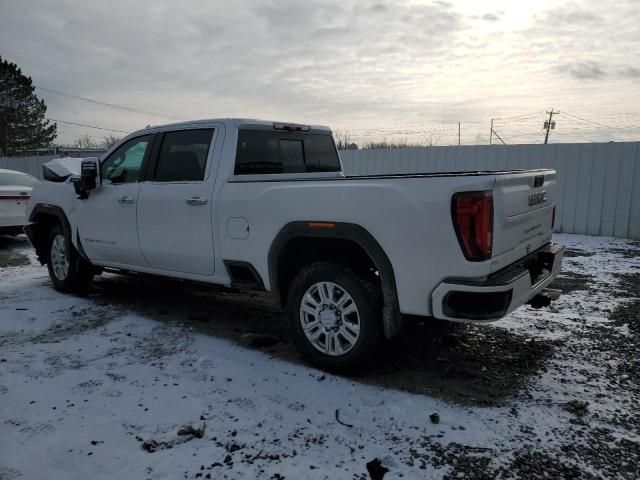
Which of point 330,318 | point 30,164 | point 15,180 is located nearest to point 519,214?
point 330,318

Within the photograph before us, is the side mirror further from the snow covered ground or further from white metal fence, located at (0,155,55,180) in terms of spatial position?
white metal fence, located at (0,155,55,180)

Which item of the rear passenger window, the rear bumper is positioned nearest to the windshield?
the rear passenger window

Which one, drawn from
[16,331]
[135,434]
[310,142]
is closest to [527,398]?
[135,434]

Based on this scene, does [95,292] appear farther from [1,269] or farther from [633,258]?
[633,258]

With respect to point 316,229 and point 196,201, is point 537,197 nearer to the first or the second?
point 316,229

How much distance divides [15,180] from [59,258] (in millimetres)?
4828

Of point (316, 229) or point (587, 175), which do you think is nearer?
point (316, 229)

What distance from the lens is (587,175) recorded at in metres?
10.6

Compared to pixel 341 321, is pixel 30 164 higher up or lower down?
higher up

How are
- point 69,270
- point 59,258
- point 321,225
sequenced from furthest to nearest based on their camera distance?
1. point 59,258
2. point 69,270
3. point 321,225

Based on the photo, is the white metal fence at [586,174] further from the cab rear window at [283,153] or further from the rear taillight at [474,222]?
the rear taillight at [474,222]

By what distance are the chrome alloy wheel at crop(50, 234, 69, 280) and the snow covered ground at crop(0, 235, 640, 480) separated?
0.91m

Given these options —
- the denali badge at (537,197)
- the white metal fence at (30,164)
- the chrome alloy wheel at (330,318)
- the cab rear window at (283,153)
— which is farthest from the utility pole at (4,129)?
the denali badge at (537,197)

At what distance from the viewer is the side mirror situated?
5.32 m
